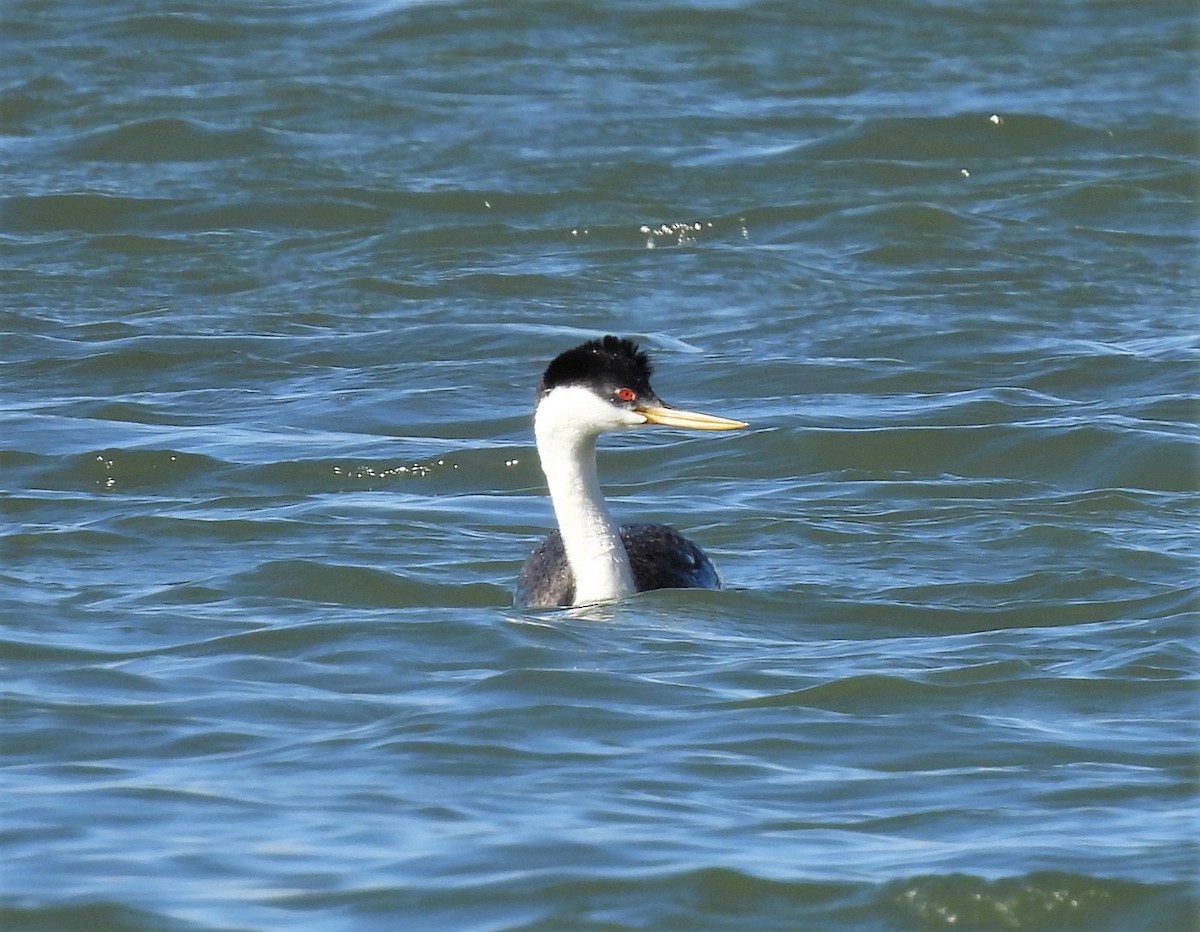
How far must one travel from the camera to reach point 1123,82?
19.2m

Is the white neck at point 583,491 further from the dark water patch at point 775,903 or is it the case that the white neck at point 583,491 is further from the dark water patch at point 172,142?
the dark water patch at point 172,142

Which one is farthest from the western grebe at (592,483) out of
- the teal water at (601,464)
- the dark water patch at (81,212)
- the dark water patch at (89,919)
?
the dark water patch at (81,212)

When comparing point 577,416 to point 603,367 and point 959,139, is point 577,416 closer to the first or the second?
point 603,367

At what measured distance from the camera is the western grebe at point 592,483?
363 inches

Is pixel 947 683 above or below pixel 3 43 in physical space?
below

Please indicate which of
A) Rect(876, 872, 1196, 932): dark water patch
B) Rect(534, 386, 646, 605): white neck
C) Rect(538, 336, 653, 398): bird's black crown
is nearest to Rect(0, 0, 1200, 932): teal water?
Rect(876, 872, 1196, 932): dark water patch

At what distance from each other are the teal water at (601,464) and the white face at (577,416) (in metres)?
0.72

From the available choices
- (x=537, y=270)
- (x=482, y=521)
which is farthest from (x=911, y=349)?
(x=482, y=521)

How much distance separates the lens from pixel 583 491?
372 inches

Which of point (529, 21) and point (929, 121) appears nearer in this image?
point (929, 121)

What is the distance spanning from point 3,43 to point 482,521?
1083 centimetres

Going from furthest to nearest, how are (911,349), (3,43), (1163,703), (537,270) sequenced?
(3,43) → (537,270) → (911,349) → (1163,703)

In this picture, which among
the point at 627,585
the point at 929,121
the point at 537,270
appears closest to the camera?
the point at 627,585

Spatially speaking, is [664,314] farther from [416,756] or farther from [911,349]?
[416,756]
